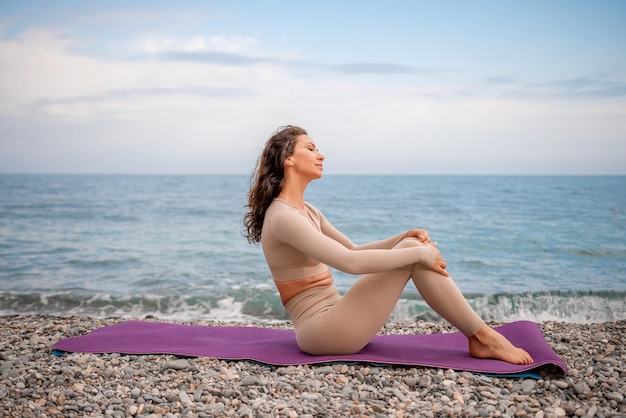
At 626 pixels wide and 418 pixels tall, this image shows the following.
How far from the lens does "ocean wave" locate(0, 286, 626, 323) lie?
28.2ft

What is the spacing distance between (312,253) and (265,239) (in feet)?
1.63

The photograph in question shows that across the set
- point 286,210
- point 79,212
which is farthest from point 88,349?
point 79,212

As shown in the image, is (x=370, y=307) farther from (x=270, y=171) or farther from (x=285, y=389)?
(x=270, y=171)

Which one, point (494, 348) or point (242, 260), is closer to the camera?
point (494, 348)

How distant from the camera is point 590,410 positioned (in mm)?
3498

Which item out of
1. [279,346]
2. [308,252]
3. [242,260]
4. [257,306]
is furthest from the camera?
[242,260]

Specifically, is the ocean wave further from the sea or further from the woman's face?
the woman's face

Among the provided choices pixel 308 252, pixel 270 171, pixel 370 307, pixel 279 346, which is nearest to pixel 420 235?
pixel 370 307

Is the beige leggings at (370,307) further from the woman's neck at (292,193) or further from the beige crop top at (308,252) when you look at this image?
the woman's neck at (292,193)

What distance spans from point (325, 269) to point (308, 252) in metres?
0.58

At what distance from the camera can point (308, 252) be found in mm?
4016

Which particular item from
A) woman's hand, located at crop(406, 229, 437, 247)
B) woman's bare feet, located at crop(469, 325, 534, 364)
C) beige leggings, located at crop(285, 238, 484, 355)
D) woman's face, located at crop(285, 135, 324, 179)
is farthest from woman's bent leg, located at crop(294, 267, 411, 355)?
woman's face, located at crop(285, 135, 324, 179)

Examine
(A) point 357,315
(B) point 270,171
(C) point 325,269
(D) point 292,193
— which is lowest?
(A) point 357,315

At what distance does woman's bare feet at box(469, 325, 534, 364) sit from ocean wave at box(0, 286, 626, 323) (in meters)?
3.97
